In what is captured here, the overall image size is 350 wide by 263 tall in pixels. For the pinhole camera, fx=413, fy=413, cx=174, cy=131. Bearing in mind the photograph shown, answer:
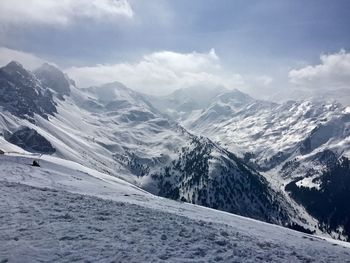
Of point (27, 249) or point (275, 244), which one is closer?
point (27, 249)

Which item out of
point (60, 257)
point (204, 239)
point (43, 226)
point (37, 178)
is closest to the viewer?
point (60, 257)

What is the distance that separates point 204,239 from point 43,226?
11.8 m

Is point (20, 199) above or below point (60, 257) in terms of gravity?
above

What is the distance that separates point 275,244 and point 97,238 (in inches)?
601

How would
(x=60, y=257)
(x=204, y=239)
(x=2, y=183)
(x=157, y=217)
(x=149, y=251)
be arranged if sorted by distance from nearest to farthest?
(x=60, y=257) < (x=149, y=251) < (x=204, y=239) < (x=157, y=217) < (x=2, y=183)

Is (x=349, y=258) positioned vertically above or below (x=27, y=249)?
above

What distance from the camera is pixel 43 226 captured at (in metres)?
29.1

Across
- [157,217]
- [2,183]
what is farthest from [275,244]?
[2,183]

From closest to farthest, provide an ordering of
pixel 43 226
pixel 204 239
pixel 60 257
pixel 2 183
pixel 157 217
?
pixel 60 257 < pixel 43 226 < pixel 204 239 < pixel 157 217 < pixel 2 183

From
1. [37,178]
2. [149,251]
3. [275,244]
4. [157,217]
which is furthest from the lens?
[37,178]

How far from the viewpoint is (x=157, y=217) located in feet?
121

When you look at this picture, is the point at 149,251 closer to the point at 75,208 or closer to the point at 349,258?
the point at 75,208

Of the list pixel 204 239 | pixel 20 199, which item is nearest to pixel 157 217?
pixel 204 239

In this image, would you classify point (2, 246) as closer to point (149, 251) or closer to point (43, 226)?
point (43, 226)
